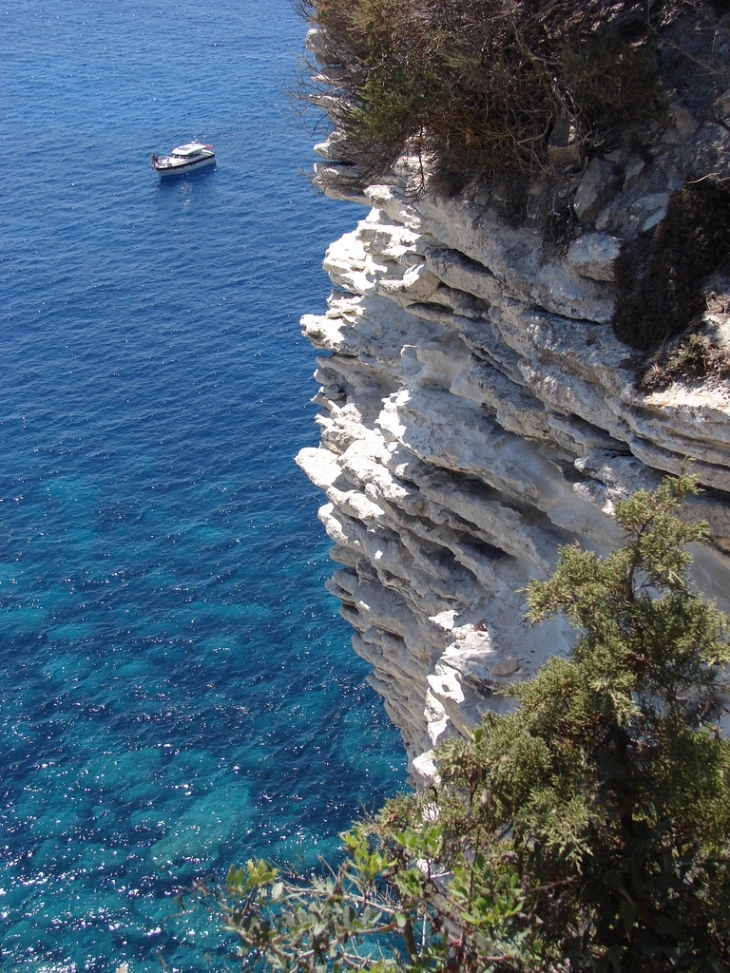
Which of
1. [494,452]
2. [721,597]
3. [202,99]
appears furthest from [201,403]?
[202,99]

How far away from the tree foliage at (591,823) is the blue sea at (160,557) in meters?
1.40

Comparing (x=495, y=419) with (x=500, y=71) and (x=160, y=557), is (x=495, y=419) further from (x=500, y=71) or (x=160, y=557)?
(x=160, y=557)

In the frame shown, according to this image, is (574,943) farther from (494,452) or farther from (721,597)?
(494,452)

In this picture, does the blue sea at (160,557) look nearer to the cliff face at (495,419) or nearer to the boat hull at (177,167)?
the boat hull at (177,167)

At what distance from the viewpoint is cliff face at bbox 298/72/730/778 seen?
16.4 metres

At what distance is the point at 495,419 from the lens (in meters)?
21.4

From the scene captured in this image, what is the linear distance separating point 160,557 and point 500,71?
29.6 m

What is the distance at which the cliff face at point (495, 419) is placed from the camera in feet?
53.8

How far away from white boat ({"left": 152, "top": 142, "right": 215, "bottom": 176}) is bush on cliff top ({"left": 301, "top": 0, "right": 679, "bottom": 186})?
192 ft

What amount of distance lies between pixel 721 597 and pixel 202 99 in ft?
279

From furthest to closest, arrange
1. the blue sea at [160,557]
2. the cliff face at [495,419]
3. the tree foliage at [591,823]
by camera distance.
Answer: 1. the blue sea at [160,557]
2. the cliff face at [495,419]
3. the tree foliage at [591,823]

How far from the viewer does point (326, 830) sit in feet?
102

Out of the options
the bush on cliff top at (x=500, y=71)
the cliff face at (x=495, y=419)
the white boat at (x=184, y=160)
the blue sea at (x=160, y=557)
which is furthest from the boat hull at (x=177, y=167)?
the bush on cliff top at (x=500, y=71)

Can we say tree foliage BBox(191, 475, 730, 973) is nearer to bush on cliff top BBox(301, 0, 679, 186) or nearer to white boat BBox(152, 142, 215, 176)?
bush on cliff top BBox(301, 0, 679, 186)
